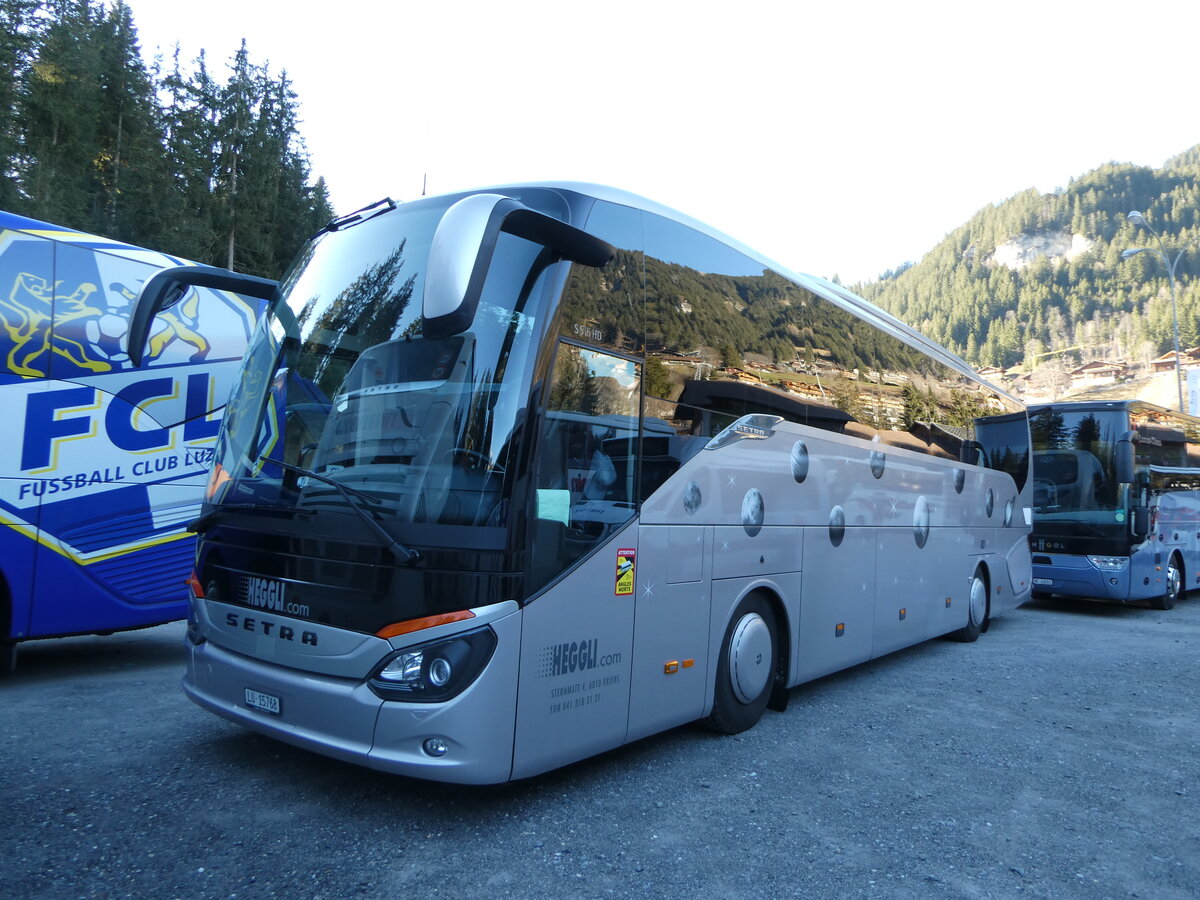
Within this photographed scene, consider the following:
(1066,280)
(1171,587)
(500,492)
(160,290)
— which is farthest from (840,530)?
(1066,280)

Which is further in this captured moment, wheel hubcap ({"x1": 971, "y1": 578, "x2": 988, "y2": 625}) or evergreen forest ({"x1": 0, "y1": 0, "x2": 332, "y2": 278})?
evergreen forest ({"x1": 0, "y1": 0, "x2": 332, "y2": 278})

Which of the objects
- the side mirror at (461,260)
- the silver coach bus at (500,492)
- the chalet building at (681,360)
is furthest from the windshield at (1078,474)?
the side mirror at (461,260)

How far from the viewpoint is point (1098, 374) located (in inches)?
4641

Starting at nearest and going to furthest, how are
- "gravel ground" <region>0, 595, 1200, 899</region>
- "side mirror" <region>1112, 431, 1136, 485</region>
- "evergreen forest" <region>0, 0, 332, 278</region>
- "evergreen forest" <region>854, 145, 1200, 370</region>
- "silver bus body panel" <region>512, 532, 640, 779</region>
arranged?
1. "gravel ground" <region>0, 595, 1200, 899</region>
2. "silver bus body panel" <region>512, 532, 640, 779</region>
3. "side mirror" <region>1112, 431, 1136, 485</region>
4. "evergreen forest" <region>0, 0, 332, 278</region>
5. "evergreen forest" <region>854, 145, 1200, 370</region>

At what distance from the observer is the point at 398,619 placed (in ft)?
12.5

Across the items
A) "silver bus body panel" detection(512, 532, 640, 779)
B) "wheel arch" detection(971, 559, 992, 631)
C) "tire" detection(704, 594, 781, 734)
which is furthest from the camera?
"wheel arch" detection(971, 559, 992, 631)

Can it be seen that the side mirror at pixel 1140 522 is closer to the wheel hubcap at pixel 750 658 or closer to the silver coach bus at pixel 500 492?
the silver coach bus at pixel 500 492

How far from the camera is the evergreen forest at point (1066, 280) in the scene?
131750mm

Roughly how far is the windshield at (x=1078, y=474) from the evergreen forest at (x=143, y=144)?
31433mm

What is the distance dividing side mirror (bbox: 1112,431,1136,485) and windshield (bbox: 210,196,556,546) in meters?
12.6

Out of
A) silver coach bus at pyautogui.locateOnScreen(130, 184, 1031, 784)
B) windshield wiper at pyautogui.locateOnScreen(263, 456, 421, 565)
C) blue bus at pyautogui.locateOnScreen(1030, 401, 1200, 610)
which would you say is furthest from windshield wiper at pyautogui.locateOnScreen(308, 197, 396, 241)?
blue bus at pyautogui.locateOnScreen(1030, 401, 1200, 610)

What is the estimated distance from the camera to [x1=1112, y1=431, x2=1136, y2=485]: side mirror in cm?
1348

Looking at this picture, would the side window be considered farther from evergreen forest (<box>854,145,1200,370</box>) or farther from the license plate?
evergreen forest (<box>854,145,1200,370</box>)

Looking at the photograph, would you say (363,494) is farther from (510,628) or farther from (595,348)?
(595,348)
